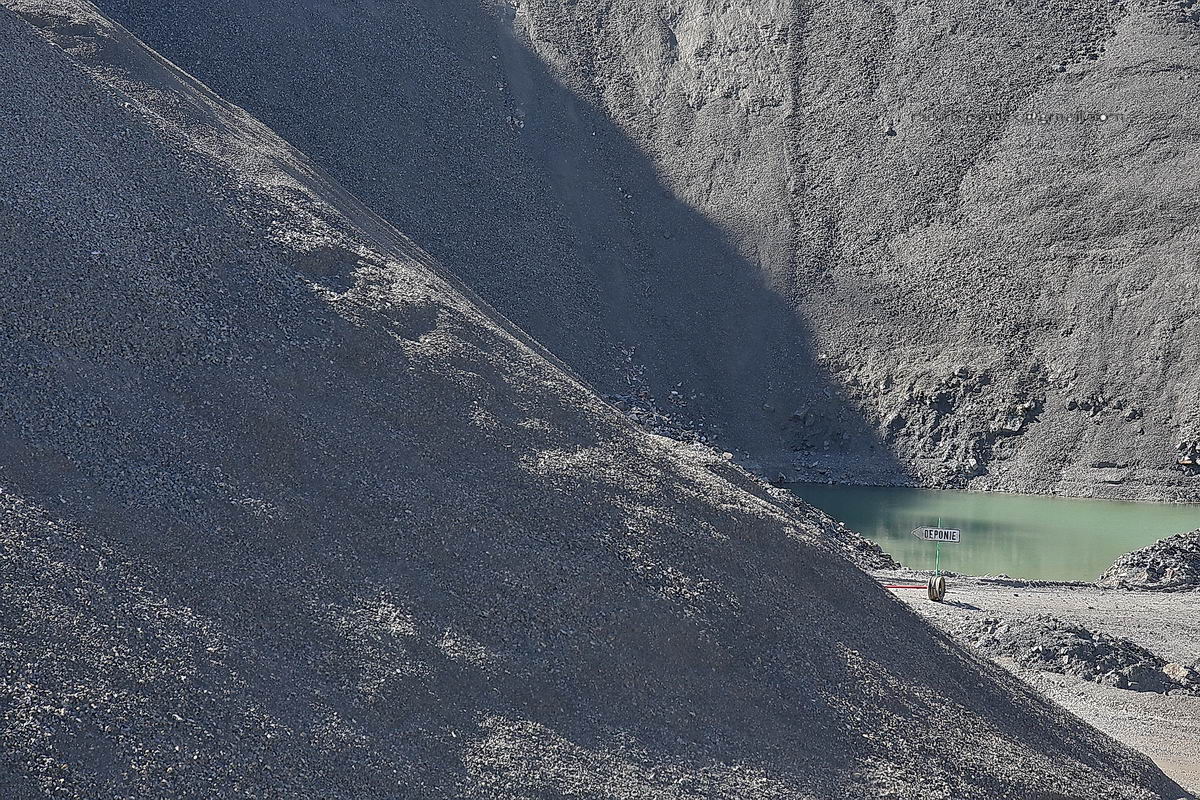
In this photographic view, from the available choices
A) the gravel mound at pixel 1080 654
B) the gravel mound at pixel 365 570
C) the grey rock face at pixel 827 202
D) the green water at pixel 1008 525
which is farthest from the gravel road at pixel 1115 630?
the grey rock face at pixel 827 202

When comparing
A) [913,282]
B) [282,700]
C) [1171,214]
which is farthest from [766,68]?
[282,700]

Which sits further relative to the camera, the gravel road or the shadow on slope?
the shadow on slope

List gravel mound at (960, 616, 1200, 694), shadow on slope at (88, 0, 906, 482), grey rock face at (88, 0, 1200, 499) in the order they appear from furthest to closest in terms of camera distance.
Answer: shadow on slope at (88, 0, 906, 482)
grey rock face at (88, 0, 1200, 499)
gravel mound at (960, 616, 1200, 694)

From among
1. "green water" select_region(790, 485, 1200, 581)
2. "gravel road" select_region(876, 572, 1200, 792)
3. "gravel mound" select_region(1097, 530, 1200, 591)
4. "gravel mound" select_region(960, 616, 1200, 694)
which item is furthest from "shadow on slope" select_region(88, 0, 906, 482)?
"gravel mound" select_region(960, 616, 1200, 694)

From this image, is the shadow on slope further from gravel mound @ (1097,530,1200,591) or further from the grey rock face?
gravel mound @ (1097,530,1200,591)

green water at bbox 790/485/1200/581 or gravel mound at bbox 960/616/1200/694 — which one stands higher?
green water at bbox 790/485/1200/581

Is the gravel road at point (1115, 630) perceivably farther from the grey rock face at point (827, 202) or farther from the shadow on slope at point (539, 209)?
the shadow on slope at point (539, 209)
